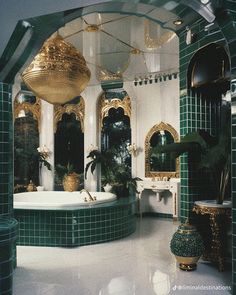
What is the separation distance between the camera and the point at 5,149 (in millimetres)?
4395

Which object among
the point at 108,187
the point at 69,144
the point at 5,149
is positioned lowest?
the point at 108,187

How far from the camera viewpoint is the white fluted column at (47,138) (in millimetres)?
9117

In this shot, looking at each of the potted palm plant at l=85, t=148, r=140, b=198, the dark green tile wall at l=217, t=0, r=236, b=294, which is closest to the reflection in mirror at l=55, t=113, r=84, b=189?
the potted palm plant at l=85, t=148, r=140, b=198

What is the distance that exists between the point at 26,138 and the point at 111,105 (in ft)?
7.96

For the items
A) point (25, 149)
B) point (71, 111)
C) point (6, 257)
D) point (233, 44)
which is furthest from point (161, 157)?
point (6, 257)

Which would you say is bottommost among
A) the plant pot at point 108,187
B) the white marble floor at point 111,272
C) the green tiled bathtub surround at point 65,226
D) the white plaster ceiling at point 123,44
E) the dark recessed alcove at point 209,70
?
the white marble floor at point 111,272

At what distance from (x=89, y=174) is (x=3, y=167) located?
4746 millimetres

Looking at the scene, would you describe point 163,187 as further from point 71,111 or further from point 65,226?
point 71,111

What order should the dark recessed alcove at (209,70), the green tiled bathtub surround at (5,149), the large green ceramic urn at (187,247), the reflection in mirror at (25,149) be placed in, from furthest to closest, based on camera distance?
the reflection in mirror at (25,149)
the dark recessed alcove at (209,70)
the green tiled bathtub surround at (5,149)
the large green ceramic urn at (187,247)

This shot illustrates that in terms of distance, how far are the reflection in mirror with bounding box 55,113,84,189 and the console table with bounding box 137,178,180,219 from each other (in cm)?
173

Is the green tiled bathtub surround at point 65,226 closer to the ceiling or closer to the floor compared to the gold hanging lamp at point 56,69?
closer to the floor

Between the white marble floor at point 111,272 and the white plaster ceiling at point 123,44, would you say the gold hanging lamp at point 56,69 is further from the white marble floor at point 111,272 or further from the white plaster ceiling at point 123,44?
the white marble floor at point 111,272

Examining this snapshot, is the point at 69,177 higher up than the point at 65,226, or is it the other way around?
the point at 69,177

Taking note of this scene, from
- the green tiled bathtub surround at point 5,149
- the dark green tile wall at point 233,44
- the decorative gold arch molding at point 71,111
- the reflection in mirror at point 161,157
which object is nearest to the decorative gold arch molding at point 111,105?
the decorative gold arch molding at point 71,111
